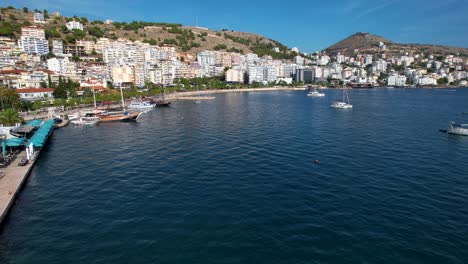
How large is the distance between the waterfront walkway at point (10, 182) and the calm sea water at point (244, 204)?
600 mm

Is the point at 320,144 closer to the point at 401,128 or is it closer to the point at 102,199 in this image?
the point at 401,128

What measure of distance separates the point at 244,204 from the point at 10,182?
14.4 meters

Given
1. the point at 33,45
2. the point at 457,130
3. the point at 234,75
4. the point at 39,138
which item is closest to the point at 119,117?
the point at 39,138

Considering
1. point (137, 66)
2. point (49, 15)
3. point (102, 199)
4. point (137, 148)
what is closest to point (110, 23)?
point (49, 15)

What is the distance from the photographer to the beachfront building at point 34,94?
61.4 m

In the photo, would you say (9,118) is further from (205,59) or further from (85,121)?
(205,59)

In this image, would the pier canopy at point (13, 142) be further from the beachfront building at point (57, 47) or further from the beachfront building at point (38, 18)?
the beachfront building at point (38, 18)

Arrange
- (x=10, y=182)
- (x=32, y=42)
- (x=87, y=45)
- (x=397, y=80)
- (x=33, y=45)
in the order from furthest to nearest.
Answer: (x=397, y=80), (x=87, y=45), (x=33, y=45), (x=32, y=42), (x=10, y=182)

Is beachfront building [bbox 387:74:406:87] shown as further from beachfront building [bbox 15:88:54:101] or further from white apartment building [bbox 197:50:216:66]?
beachfront building [bbox 15:88:54:101]

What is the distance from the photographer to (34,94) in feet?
209

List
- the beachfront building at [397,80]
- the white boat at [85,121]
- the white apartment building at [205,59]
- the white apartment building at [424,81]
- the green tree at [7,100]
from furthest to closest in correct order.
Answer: the white apartment building at [424,81] → the beachfront building at [397,80] → the white apartment building at [205,59] → the green tree at [7,100] → the white boat at [85,121]

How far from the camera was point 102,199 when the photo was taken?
1717 cm

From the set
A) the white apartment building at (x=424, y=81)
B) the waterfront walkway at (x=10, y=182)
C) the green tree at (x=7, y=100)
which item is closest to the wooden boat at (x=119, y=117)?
the green tree at (x=7, y=100)

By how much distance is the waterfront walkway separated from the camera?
1527 centimetres
